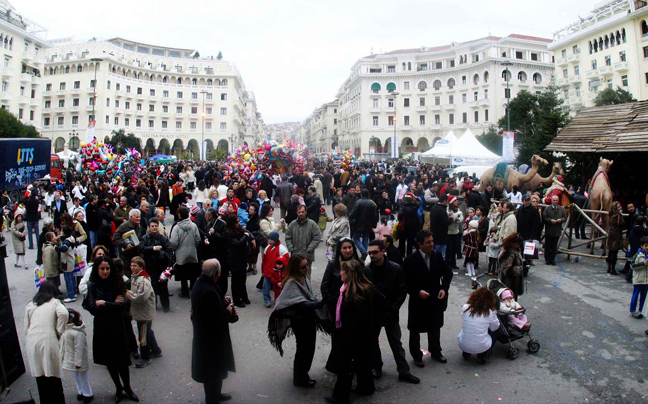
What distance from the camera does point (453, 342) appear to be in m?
5.74

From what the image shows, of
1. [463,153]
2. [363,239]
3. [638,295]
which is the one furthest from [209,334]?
[463,153]

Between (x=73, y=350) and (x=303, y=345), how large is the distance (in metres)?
2.30

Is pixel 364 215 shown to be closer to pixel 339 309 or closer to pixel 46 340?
pixel 339 309

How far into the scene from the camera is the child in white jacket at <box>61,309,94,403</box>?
4211mm

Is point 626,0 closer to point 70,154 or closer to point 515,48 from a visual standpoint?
point 515,48

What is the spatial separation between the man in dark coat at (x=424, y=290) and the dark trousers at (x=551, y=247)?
5853 mm

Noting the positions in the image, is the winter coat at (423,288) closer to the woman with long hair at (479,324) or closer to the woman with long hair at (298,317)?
the woman with long hair at (479,324)

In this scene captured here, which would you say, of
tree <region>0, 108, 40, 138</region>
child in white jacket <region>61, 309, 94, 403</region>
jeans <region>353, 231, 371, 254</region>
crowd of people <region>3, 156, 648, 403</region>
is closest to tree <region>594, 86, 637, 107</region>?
crowd of people <region>3, 156, 648, 403</region>

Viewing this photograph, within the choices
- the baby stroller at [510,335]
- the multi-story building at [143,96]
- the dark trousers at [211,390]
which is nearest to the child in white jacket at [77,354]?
the dark trousers at [211,390]

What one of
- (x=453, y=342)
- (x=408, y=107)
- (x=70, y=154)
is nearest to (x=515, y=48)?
(x=408, y=107)

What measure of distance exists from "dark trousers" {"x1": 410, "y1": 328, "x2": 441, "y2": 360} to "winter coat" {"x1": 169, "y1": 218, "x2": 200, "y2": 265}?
3879 millimetres

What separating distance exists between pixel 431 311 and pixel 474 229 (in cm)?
412

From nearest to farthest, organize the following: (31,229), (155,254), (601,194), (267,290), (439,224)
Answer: (155,254) → (267,290) → (439,224) → (601,194) → (31,229)

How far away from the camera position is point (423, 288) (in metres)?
4.99
